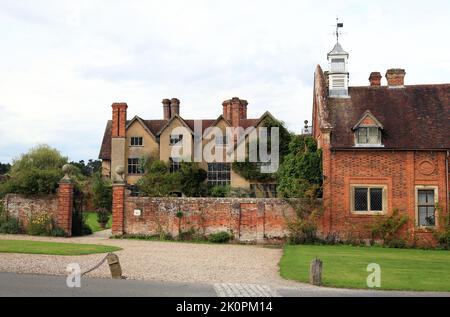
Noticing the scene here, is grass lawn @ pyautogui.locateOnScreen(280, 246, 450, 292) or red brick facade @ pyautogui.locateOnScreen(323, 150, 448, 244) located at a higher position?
red brick facade @ pyautogui.locateOnScreen(323, 150, 448, 244)

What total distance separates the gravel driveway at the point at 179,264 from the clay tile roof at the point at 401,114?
8.81 metres

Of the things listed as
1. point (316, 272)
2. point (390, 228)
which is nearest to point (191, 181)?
point (390, 228)

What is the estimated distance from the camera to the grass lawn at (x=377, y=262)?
40.7ft

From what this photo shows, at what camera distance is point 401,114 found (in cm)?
2633

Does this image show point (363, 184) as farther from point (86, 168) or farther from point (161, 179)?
point (86, 168)

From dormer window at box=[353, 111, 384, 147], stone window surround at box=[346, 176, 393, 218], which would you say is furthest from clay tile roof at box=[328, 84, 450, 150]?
stone window surround at box=[346, 176, 393, 218]

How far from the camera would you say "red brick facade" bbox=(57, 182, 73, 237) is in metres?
24.9

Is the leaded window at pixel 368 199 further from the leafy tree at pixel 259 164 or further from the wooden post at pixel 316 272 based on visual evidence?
the leafy tree at pixel 259 164

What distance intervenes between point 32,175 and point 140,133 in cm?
2422

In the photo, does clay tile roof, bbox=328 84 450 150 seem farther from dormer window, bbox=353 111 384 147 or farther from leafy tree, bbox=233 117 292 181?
leafy tree, bbox=233 117 292 181

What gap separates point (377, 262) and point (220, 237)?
29.7 ft

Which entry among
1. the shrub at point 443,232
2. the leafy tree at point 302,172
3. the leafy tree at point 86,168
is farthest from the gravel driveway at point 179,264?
the leafy tree at point 86,168

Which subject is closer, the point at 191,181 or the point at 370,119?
the point at 370,119

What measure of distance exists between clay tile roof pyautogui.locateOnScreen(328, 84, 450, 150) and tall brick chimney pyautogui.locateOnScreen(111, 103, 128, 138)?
86.5 feet
